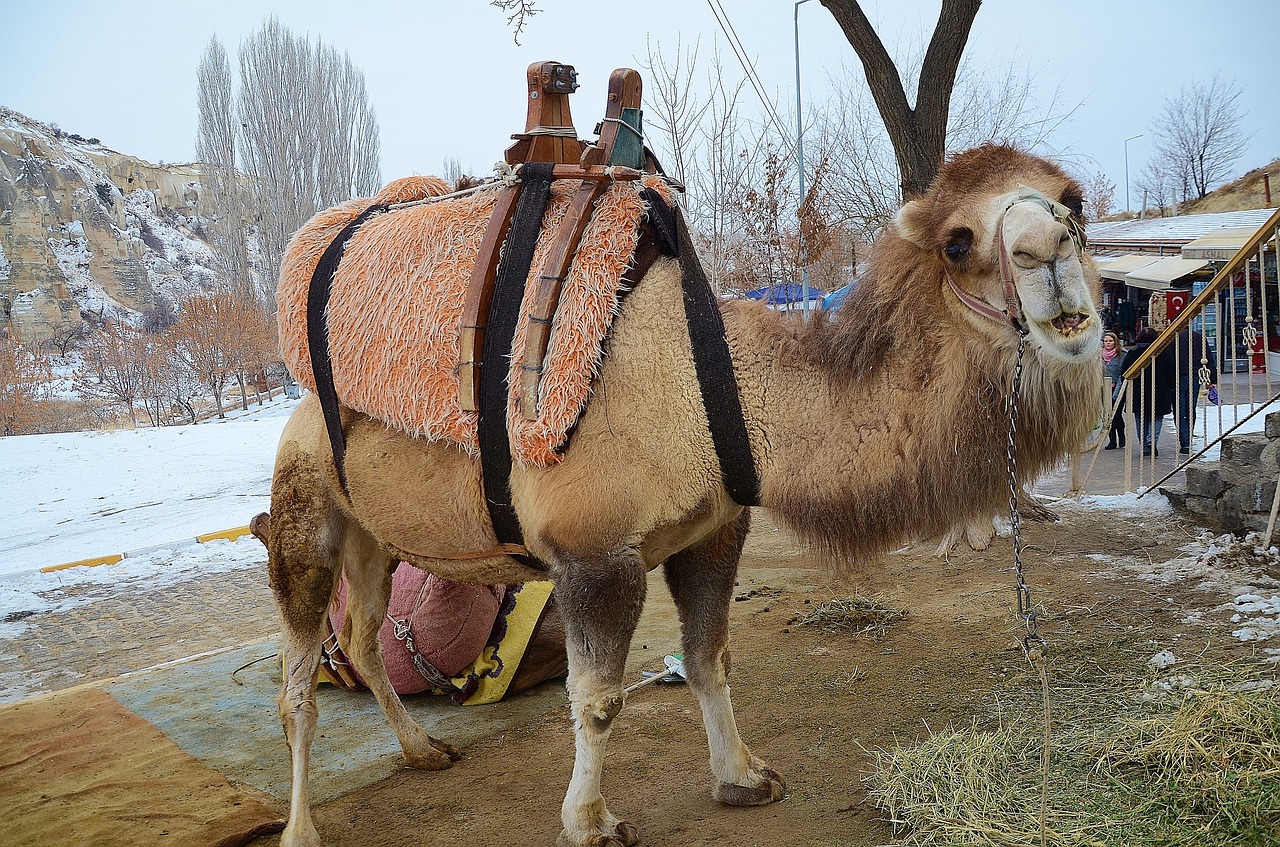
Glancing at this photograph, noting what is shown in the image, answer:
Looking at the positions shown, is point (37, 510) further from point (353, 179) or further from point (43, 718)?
point (353, 179)

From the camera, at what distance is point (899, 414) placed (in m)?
2.72

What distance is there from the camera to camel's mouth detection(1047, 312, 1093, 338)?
7.68ft

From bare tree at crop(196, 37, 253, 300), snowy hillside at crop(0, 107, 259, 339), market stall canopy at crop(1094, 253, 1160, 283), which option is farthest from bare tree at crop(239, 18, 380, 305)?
market stall canopy at crop(1094, 253, 1160, 283)

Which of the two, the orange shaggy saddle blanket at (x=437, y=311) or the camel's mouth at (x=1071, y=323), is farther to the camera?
the orange shaggy saddle blanket at (x=437, y=311)

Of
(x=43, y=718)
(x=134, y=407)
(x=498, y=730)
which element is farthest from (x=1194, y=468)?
(x=134, y=407)

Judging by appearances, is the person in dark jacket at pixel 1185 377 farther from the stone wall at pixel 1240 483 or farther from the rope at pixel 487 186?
the rope at pixel 487 186

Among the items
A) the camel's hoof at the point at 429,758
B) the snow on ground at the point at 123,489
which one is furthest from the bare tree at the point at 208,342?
the camel's hoof at the point at 429,758

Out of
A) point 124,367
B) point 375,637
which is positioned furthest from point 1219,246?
point 124,367

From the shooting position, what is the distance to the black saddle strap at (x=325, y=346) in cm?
366

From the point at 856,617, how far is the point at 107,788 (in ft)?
13.3

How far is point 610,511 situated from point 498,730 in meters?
2.27

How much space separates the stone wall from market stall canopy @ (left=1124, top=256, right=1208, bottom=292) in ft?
37.3

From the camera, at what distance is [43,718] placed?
4.76 metres

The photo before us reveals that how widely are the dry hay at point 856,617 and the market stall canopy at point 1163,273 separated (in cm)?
1393
